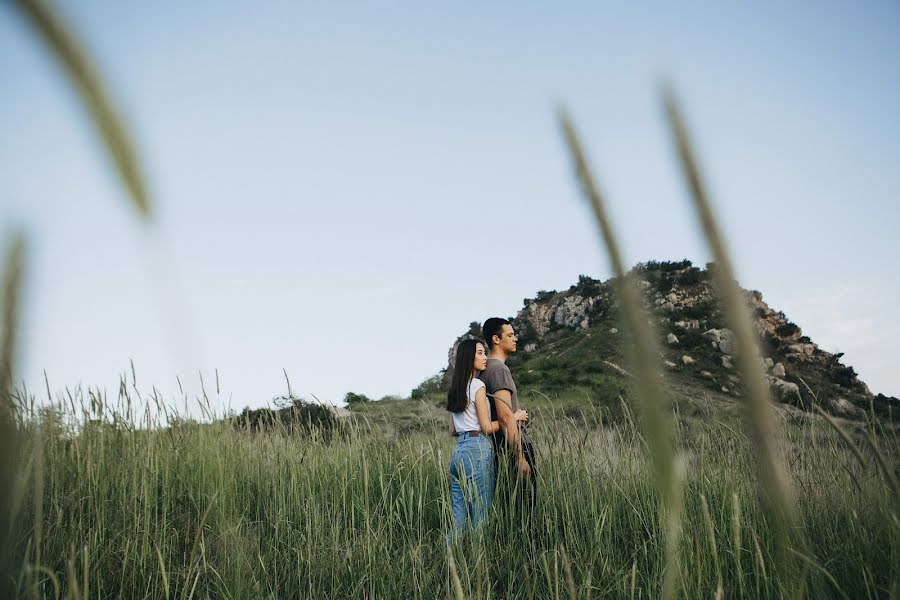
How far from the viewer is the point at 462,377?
4418 mm

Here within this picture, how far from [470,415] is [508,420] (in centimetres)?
30

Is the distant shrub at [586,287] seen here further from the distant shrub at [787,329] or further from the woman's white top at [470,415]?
the woman's white top at [470,415]

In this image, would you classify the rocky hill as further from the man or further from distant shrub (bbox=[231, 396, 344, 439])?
the man

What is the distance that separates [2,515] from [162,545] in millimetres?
2729

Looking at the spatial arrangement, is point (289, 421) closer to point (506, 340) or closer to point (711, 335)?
point (506, 340)

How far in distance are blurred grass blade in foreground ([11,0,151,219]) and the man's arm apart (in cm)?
375

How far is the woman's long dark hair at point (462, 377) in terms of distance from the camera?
4.34 metres

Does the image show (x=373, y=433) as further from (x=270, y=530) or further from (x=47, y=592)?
(x=47, y=592)

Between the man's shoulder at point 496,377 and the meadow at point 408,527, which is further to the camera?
the man's shoulder at point 496,377

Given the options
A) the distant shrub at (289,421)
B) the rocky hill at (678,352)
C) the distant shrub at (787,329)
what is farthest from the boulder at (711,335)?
the distant shrub at (289,421)

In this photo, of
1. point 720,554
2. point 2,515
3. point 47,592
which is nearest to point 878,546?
point 720,554

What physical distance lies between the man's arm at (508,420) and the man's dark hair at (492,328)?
530mm

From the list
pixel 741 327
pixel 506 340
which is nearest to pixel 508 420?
pixel 506 340

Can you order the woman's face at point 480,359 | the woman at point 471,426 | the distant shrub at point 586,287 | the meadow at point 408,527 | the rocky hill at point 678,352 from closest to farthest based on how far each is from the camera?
the meadow at point 408,527 < the woman at point 471,426 < the woman's face at point 480,359 < the rocky hill at point 678,352 < the distant shrub at point 586,287
